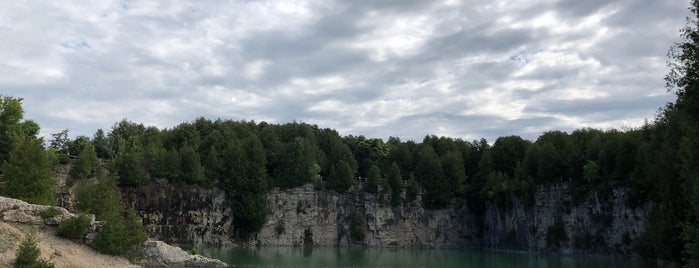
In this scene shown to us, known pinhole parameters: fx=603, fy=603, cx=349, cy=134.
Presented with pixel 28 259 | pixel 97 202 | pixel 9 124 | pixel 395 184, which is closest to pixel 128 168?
pixel 9 124

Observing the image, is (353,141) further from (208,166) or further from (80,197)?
(80,197)

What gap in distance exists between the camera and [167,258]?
43.8 meters

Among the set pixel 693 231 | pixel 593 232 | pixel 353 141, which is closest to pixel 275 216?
pixel 353 141

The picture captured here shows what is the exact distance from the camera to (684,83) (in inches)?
993

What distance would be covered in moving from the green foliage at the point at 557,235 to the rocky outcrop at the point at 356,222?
23597mm

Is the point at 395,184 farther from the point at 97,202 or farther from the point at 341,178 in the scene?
the point at 97,202

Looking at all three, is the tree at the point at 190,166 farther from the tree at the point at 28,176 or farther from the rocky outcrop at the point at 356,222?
the tree at the point at 28,176

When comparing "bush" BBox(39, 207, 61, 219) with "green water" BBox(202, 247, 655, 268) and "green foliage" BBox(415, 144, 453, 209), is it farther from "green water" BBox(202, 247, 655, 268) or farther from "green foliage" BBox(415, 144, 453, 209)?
"green foliage" BBox(415, 144, 453, 209)

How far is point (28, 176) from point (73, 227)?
1003 cm

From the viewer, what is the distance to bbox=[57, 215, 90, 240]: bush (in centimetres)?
3928

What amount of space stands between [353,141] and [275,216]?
26701mm

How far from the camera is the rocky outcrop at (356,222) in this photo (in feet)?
315

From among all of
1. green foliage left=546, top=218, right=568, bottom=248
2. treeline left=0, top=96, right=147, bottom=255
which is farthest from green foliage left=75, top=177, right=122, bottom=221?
green foliage left=546, top=218, right=568, bottom=248

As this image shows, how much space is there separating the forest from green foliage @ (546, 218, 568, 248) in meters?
5.46
